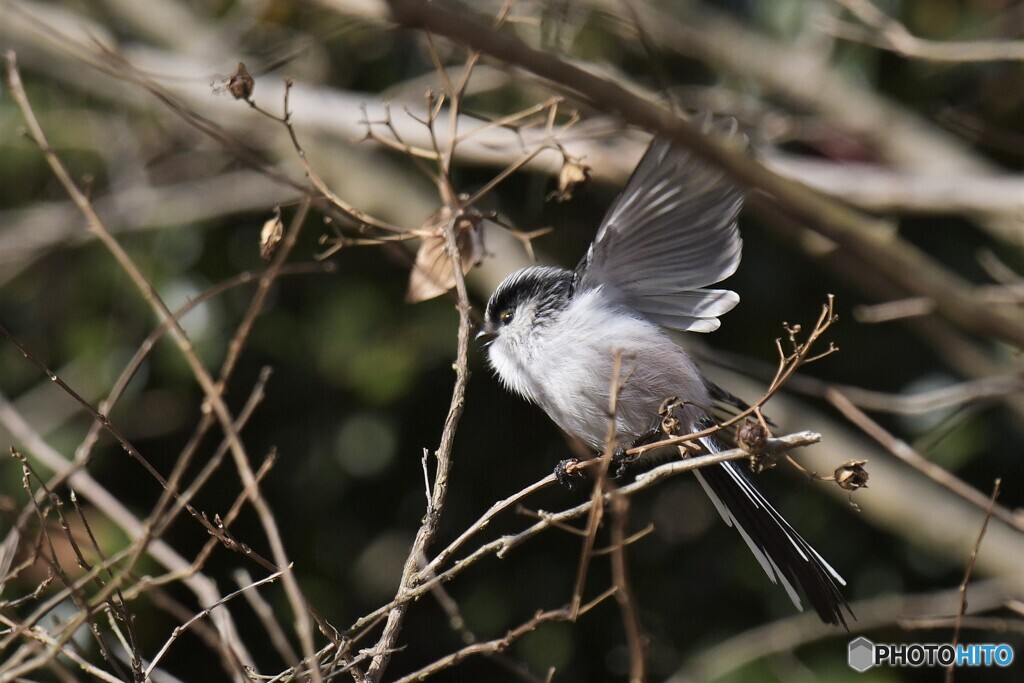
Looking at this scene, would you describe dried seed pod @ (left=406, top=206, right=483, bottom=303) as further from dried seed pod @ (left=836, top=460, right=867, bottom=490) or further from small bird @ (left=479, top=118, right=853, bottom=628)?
dried seed pod @ (left=836, top=460, right=867, bottom=490)

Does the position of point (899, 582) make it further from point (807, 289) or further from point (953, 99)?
point (953, 99)

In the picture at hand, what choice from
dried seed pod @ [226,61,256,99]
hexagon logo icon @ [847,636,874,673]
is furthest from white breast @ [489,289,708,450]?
hexagon logo icon @ [847,636,874,673]

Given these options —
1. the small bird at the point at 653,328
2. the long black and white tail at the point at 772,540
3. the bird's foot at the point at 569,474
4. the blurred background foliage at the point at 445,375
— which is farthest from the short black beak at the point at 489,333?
the blurred background foliage at the point at 445,375

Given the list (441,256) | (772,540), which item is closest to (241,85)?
(441,256)

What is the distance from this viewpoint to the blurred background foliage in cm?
349

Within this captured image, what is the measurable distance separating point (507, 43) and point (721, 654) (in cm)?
241

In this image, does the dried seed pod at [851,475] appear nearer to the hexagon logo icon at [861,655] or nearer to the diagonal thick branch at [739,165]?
the diagonal thick branch at [739,165]

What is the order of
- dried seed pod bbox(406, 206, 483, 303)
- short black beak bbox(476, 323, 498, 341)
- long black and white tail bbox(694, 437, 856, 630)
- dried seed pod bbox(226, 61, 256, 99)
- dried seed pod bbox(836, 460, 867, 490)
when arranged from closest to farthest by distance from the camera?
dried seed pod bbox(836, 460, 867, 490)
dried seed pod bbox(226, 61, 256, 99)
dried seed pod bbox(406, 206, 483, 303)
long black and white tail bbox(694, 437, 856, 630)
short black beak bbox(476, 323, 498, 341)

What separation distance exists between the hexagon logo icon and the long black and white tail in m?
1.05

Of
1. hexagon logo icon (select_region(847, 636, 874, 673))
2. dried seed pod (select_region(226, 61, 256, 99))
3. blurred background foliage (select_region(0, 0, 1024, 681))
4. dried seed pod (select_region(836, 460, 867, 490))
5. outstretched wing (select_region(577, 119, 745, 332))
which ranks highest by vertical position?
dried seed pod (select_region(226, 61, 256, 99))

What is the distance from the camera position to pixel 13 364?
12.0 ft

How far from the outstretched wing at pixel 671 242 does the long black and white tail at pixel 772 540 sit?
0.31m

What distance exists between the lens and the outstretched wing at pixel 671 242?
2.11 meters

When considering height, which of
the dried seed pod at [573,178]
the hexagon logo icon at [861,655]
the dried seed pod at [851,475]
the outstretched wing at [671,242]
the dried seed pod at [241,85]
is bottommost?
the hexagon logo icon at [861,655]
